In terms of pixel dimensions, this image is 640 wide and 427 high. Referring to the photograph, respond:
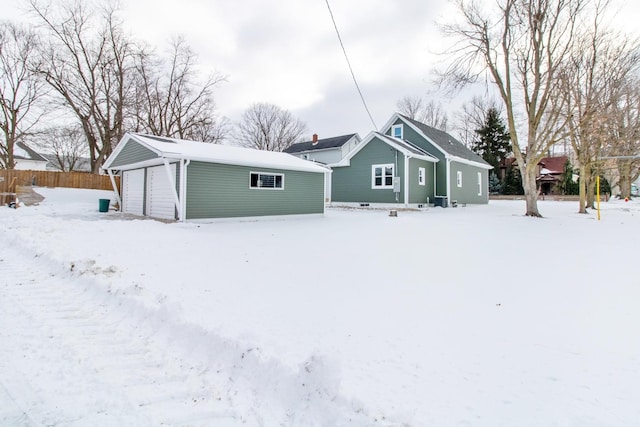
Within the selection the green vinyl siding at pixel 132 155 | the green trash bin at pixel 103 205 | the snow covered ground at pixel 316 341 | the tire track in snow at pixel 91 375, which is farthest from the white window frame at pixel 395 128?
the tire track in snow at pixel 91 375

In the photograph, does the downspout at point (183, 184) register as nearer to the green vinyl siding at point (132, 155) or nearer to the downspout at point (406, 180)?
the green vinyl siding at point (132, 155)

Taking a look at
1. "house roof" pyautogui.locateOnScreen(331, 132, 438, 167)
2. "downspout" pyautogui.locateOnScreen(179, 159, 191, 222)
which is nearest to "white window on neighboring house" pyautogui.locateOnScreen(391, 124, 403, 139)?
"house roof" pyautogui.locateOnScreen(331, 132, 438, 167)

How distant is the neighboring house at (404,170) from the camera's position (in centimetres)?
1844

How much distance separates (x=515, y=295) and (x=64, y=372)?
4.45 m

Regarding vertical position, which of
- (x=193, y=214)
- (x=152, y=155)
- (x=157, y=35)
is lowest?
(x=193, y=214)

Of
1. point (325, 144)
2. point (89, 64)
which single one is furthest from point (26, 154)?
point (325, 144)

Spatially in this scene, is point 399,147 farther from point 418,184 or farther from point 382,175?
point 418,184

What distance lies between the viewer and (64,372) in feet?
7.95

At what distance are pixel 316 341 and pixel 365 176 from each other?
58.3ft

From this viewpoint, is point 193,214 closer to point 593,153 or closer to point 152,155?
point 152,155

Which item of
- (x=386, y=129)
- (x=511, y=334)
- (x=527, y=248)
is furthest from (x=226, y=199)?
(x=386, y=129)

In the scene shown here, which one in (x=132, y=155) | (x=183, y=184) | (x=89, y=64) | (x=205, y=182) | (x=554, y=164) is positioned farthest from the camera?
(x=554, y=164)

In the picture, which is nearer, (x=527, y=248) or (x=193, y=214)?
(x=527, y=248)

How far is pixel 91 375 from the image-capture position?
2393 mm
